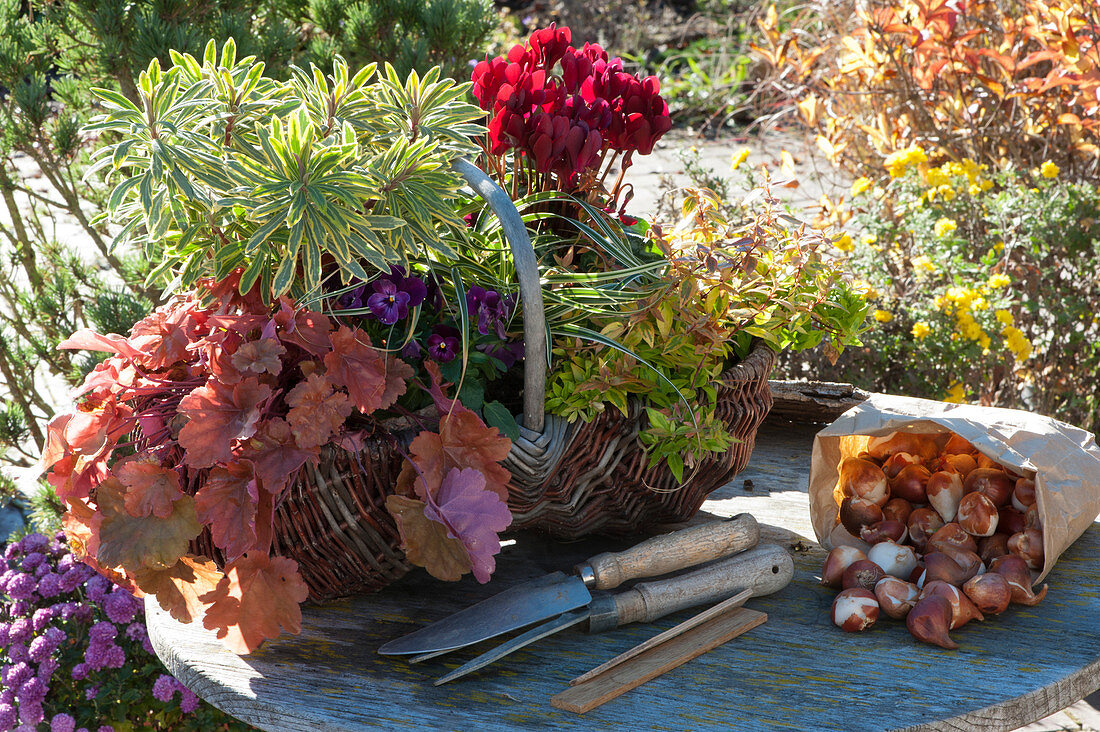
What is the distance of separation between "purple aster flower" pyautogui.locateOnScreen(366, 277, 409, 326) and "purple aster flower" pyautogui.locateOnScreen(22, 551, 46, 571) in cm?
129

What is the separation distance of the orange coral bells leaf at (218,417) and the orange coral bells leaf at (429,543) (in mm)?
157

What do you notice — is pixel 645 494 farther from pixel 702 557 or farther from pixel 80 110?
pixel 80 110

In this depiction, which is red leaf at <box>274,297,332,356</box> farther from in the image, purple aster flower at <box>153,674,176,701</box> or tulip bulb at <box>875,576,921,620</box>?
purple aster flower at <box>153,674,176,701</box>

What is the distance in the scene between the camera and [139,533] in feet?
2.80

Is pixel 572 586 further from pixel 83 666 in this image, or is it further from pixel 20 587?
pixel 20 587

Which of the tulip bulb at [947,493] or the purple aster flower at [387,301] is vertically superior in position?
the purple aster flower at [387,301]

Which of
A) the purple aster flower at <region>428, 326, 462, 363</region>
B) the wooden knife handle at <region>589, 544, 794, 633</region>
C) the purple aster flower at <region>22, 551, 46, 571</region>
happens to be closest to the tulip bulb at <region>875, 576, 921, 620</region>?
the wooden knife handle at <region>589, 544, 794, 633</region>

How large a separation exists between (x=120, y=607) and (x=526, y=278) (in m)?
1.16

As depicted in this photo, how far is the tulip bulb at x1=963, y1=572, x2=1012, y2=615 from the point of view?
100 cm

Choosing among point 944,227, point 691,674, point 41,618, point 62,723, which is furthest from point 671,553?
point 944,227

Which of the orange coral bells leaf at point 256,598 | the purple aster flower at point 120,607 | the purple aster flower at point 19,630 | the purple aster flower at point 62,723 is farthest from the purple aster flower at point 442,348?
the purple aster flower at point 19,630

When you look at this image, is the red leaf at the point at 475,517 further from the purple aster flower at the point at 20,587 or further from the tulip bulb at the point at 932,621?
the purple aster flower at the point at 20,587

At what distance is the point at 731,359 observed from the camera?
46.6 inches

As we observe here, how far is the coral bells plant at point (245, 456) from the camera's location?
857 millimetres
